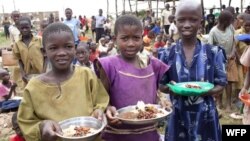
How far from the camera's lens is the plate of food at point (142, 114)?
2.09 m

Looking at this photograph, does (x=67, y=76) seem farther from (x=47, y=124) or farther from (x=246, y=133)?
(x=246, y=133)

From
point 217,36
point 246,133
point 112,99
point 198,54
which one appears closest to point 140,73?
point 112,99

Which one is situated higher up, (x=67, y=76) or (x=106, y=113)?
(x=67, y=76)

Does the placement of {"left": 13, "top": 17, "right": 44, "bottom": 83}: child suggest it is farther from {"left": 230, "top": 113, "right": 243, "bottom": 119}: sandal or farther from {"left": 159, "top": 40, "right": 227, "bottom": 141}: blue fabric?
{"left": 159, "top": 40, "right": 227, "bottom": 141}: blue fabric

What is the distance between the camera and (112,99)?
2.38 m

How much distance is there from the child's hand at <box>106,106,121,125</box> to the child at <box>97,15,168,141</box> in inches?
4.2

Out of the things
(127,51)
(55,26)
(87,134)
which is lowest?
(87,134)

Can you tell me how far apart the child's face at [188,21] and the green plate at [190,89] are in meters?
Answer: 0.37

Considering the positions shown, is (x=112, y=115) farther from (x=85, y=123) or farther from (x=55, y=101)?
(x=55, y=101)

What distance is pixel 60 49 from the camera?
206cm

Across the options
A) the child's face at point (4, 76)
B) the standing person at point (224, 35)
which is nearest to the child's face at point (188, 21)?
the standing person at point (224, 35)

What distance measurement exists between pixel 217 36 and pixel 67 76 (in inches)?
158

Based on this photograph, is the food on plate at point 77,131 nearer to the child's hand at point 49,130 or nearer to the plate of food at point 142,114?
the child's hand at point 49,130

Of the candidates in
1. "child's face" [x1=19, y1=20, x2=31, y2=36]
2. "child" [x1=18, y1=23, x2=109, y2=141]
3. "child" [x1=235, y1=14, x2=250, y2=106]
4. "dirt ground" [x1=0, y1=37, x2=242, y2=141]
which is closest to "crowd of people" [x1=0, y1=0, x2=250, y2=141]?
"child" [x1=18, y1=23, x2=109, y2=141]
